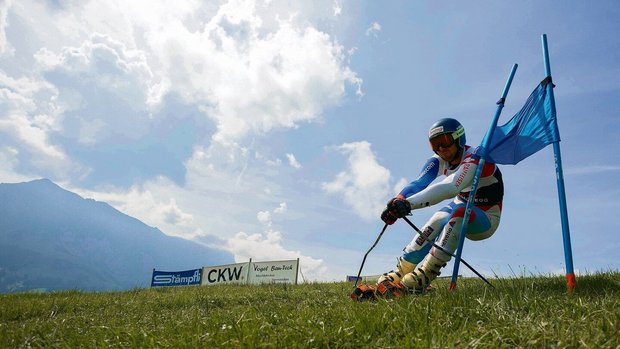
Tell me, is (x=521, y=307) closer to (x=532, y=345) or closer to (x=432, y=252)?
(x=532, y=345)

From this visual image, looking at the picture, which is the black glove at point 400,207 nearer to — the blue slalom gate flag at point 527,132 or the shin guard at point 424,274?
the shin guard at point 424,274

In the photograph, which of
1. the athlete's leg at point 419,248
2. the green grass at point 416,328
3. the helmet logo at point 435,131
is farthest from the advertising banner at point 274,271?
the green grass at point 416,328

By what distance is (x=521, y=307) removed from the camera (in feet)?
9.95

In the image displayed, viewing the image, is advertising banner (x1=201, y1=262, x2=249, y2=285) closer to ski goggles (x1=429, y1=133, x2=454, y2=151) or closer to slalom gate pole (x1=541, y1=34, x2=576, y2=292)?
ski goggles (x1=429, y1=133, x2=454, y2=151)

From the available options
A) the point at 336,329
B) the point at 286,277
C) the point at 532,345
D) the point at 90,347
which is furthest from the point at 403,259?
the point at 286,277

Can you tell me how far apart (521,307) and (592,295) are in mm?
1196

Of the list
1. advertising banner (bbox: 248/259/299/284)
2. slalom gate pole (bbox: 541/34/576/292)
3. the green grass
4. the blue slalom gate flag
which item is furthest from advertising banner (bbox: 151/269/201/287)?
slalom gate pole (bbox: 541/34/576/292)

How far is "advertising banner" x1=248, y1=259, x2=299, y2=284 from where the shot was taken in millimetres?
26797

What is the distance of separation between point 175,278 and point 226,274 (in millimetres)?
7601

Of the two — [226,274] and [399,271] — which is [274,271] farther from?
[399,271]

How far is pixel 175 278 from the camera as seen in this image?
35781mm

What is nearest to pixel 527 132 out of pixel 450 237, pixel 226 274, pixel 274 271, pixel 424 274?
pixel 450 237

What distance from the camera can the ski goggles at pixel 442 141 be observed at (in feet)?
18.5

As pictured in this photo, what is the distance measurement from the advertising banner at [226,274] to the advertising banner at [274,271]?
81 cm
